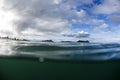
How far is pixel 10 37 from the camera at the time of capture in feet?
28.4

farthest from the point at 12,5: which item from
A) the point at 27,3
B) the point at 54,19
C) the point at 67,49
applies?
the point at 67,49

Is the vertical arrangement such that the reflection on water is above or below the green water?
above

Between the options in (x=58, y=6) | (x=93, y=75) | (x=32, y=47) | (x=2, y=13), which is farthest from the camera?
(x=93, y=75)

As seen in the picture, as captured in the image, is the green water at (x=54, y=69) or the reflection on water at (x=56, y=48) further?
the green water at (x=54, y=69)

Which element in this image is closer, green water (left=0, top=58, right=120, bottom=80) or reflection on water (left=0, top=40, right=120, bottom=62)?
reflection on water (left=0, top=40, right=120, bottom=62)

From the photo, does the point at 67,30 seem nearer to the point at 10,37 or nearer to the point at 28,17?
the point at 28,17

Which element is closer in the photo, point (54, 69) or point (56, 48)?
point (56, 48)

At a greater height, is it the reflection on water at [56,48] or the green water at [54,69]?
the reflection on water at [56,48]

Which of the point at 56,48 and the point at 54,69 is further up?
the point at 56,48

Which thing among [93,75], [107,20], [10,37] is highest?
[107,20]

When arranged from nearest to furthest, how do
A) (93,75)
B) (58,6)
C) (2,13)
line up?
(58,6) < (2,13) < (93,75)

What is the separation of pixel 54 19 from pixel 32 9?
108cm

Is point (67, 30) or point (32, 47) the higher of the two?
point (67, 30)

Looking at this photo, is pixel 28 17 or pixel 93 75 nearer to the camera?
pixel 28 17
